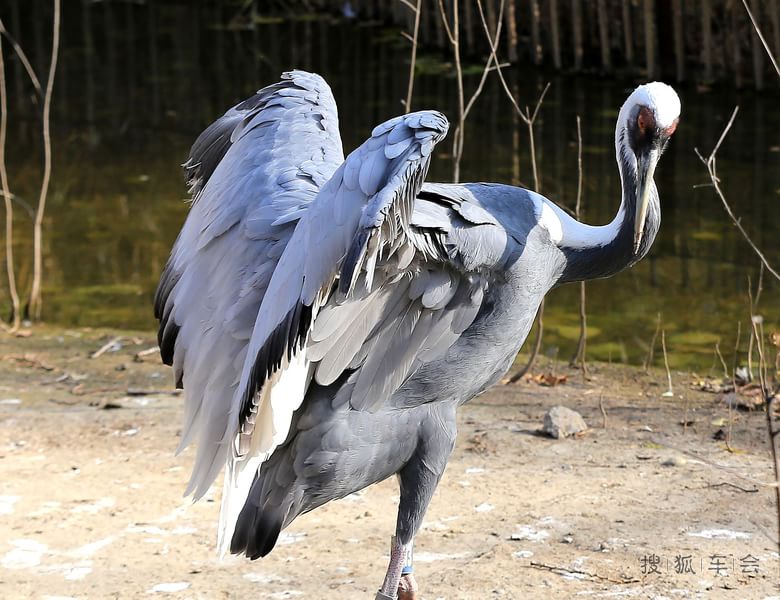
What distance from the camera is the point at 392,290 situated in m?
3.32

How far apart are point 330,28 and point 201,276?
390 inches

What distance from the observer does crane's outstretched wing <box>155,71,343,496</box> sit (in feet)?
11.7

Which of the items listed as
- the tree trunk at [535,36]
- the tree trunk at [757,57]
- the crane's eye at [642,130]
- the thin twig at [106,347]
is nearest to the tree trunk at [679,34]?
the tree trunk at [757,57]

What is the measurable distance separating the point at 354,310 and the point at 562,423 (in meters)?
2.05

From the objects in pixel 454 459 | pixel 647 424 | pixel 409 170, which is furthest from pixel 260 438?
pixel 647 424

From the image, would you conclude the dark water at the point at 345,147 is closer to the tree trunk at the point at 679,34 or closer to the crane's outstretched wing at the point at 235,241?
A: the tree trunk at the point at 679,34

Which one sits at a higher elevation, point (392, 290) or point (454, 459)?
point (392, 290)

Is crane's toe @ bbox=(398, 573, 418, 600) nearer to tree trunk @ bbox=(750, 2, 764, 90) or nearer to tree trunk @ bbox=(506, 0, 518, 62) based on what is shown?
tree trunk @ bbox=(750, 2, 764, 90)

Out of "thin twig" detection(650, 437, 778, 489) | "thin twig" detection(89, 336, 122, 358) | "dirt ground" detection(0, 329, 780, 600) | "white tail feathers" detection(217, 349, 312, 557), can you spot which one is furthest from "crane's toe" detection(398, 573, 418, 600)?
"thin twig" detection(89, 336, 122, 358)

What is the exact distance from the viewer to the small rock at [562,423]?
5105 mm

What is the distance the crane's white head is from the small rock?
1.64m

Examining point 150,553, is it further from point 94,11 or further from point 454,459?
point 94,11

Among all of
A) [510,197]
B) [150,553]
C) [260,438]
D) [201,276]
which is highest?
[510,197]

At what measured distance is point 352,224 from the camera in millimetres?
2928
